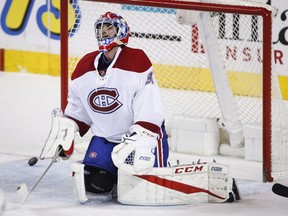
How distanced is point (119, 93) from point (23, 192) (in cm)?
63

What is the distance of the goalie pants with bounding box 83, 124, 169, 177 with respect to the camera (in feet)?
16.9

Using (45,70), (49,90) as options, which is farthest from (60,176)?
(45,70)

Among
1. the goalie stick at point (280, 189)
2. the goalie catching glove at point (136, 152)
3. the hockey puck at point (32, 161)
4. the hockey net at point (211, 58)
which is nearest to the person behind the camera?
the goalie catching glove at point (136, 152)

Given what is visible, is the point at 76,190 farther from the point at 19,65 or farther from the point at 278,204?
the point at 19,65

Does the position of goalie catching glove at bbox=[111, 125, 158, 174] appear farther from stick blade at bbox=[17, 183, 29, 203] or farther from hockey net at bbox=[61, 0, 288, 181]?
hockey net at bbox=[61, 0, 288, 181]

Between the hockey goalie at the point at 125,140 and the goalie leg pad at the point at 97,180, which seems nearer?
the hockey goalie at the point at 125,140

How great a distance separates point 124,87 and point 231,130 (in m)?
1.33

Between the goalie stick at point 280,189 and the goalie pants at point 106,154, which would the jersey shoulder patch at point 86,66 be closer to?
the goalie pants at point 106,154

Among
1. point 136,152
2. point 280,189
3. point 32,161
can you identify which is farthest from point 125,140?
point 32,161

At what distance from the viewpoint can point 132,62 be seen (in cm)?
509

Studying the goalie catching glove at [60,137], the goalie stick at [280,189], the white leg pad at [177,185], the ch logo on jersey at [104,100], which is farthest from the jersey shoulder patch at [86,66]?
the goalie stick at [280,189]

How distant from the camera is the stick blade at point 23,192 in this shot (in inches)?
200

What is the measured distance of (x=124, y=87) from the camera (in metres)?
5.06

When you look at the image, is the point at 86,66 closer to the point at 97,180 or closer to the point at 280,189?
the point at 97,180
